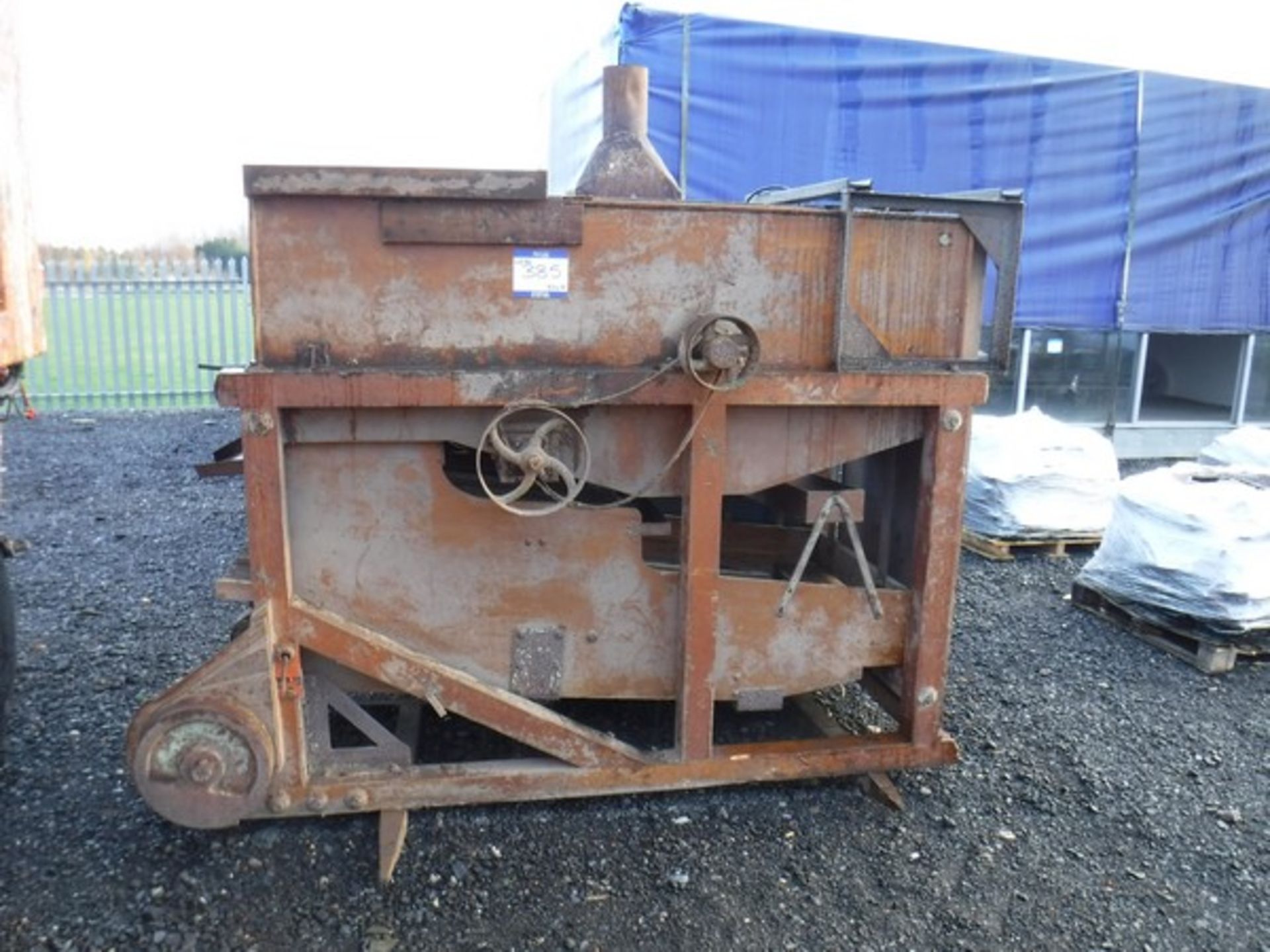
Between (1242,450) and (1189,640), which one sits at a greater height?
(1242,450)

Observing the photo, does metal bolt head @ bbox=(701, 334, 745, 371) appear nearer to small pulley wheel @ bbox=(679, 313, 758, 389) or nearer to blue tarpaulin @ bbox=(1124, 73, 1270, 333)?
small pulley wheel @ bbox=(679, 313, 758, 389)

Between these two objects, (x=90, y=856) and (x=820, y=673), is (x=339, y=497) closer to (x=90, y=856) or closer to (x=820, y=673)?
(x=90, y=856)

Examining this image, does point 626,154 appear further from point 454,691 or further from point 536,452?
point 454,691

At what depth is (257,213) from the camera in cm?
243

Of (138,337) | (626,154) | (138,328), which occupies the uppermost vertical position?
(626,154)

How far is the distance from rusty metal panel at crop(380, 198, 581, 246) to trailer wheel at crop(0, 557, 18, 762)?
1880mm

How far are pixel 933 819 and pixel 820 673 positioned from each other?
1.88 feet

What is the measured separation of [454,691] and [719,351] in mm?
1183

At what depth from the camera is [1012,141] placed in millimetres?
8375

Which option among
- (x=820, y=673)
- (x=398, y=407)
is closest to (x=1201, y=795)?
(x=820, y=673)

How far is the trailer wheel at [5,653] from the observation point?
10.2 ft

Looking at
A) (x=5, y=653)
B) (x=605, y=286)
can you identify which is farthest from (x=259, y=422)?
(x=5, y=653)

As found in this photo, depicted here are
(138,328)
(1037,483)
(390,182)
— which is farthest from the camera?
(138,328)

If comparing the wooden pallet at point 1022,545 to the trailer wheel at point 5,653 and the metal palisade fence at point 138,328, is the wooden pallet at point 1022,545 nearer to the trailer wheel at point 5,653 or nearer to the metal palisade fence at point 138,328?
the trailer wheel at point 5,653
